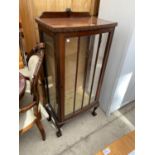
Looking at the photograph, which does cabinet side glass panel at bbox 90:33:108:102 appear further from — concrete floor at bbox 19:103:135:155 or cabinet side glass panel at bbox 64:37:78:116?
concrete floor at bbox 19:103:135:155

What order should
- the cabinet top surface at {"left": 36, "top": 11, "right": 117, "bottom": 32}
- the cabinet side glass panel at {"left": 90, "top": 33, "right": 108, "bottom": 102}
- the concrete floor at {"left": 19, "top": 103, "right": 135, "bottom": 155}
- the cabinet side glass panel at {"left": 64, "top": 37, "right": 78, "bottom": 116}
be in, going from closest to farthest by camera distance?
1. the cabinet top surface at {"left": 36, "top": 11, "right": 117, "bottom": 32}
2. the cabinet side glass panel at {"left": 64, "top": 37, "right": 78, "bottom": 116}
3. the cabinet side glass panel at {"left": 90, "top": 33, "right": 108, "bottom": 102}
4. the concrete floor at {"left": 19, "top": 103, "right": 135, "bottom": 155}

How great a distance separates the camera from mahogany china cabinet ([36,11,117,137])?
987 millimetres

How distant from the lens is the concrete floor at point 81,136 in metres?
1.44

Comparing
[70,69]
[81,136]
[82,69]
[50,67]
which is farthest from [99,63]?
[81,136]

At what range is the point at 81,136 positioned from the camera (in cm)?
158

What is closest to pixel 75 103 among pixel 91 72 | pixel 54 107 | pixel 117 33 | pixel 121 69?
pixel 54 107

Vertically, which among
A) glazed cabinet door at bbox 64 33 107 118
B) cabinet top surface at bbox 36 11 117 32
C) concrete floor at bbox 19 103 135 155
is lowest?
concrete floor at bbox 19 103 135 155

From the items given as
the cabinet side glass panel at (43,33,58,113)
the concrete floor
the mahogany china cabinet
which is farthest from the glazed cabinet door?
the concrete floor

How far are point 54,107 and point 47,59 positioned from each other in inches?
21.0

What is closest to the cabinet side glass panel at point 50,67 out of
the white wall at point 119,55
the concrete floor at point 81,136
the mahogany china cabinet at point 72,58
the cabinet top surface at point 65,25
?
the mahogany china cabinet at point 72,58

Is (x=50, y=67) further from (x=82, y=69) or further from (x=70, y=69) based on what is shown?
(x=82, y=69)

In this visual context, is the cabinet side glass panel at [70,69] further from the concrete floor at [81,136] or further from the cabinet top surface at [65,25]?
the concrete floor at [81,136]

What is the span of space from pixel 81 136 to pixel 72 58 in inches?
35.9
